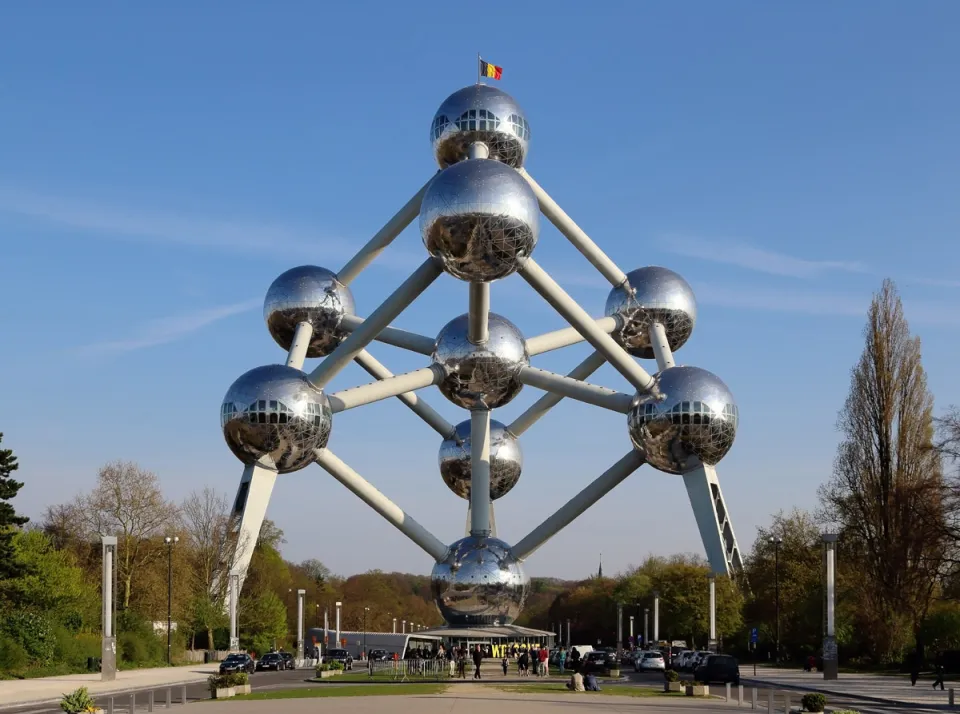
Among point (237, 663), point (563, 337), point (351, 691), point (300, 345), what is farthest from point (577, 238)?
point (237, 663)

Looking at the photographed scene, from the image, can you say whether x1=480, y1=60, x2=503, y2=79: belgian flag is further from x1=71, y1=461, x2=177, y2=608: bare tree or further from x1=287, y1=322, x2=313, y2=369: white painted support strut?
x1=71, y1=461, x2=177, y2=608: bare tree

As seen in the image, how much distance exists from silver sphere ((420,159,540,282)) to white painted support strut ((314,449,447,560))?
19.8 feet

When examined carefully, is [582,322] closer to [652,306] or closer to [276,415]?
[652,306]

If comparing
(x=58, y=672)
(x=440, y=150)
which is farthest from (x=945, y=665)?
(x=58, y=672)

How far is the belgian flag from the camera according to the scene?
102ft

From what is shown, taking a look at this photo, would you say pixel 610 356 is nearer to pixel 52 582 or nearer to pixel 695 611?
pixel 52 582

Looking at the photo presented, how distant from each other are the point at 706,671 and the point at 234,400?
15.6m

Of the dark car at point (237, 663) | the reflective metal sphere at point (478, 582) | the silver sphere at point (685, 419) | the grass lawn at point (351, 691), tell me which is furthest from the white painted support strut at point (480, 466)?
the dark car at point (237, 663)

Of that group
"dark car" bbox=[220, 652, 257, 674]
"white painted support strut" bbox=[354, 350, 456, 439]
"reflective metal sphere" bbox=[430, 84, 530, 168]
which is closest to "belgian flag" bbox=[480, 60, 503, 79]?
"reflective metal sphere" bbox=[430, 84, 530, 168]

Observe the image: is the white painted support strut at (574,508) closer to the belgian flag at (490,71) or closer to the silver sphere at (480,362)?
the silver sphere at (480,362)

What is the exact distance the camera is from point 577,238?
29812 millimetres

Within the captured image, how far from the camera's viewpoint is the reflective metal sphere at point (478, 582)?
2694cm

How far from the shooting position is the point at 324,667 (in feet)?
133

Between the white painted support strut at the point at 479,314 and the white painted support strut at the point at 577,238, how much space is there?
3.30 m
